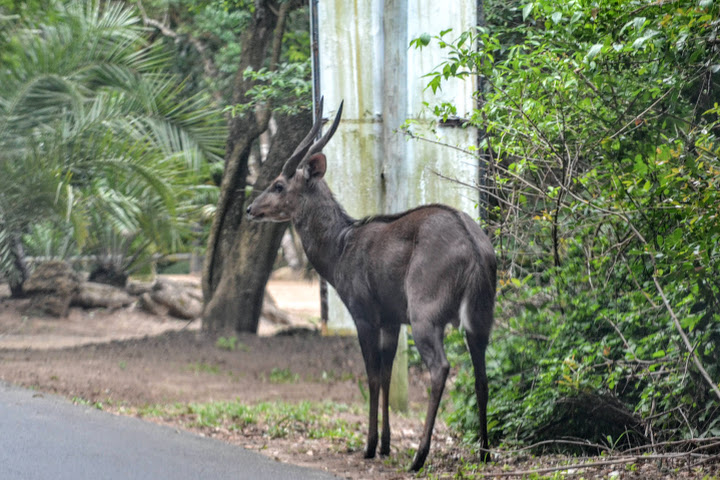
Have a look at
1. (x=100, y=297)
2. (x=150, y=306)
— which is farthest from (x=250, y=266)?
(x=100, y=297)

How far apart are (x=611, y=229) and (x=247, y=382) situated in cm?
550

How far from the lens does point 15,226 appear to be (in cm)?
1320

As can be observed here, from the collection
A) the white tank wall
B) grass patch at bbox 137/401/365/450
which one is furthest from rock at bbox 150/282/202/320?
the white tank wall

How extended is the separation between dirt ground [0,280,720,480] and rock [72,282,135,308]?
1.88m

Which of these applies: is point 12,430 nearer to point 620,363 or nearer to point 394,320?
point 394,320

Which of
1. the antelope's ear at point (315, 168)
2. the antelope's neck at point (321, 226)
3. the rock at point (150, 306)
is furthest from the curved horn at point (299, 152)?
the rock at point (150, 306)

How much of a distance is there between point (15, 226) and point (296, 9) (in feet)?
17.8

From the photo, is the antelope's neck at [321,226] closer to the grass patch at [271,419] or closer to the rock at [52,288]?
the grass patch at [271,419]

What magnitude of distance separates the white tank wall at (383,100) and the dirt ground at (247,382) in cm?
169

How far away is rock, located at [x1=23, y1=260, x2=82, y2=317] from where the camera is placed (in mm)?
16766

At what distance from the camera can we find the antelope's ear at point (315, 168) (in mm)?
6602

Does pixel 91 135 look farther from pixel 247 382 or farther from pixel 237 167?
pixel 247 382

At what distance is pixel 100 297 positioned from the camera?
18.3 metres


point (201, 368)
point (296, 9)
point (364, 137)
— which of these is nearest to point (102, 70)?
point (296, 9)
